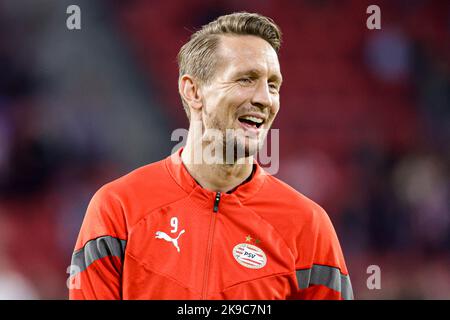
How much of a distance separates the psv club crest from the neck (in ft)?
0.82

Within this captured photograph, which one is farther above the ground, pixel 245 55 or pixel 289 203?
pixel 245 55

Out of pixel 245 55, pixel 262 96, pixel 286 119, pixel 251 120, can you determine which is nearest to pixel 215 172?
pixel 251 120

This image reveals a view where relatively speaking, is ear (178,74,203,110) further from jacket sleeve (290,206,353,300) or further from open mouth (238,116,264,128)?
jacket sleeve (290,206,353,300)

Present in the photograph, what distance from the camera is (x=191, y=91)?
2.80 meters

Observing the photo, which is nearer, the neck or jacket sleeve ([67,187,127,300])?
jacket sleeve ([67,187,127,300])

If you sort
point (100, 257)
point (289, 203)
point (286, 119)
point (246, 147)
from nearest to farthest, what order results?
point (100, 257)
point (246, 147)
point (289, 203)
point (286, 119)

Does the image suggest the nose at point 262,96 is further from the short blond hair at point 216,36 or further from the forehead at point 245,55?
the short blond hair at point 216,36

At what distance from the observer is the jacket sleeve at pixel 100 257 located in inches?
98.0

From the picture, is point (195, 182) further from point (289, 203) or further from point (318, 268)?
point (318, 268)

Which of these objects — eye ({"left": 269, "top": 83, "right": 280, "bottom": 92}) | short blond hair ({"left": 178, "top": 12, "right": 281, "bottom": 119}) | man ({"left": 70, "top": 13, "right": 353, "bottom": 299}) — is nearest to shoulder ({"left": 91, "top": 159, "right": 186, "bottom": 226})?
man ({"left": 70, "top": 13, "right": 353, "bottom": 299})

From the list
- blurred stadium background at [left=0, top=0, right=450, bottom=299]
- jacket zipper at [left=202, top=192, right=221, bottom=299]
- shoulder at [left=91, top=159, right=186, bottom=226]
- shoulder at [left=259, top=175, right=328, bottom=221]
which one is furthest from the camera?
blurred stadium background at [left=0, top=0, right=450, bottom=299]

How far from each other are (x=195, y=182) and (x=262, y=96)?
1.39 ft

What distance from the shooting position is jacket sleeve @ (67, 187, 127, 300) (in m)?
2.49
